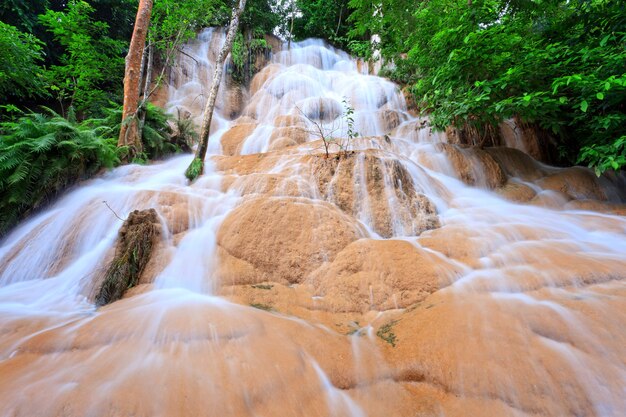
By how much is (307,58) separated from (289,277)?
18079 millimetres

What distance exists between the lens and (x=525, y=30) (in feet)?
20.3

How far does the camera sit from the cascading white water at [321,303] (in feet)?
5.14

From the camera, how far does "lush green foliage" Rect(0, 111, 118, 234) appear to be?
15.0 feet

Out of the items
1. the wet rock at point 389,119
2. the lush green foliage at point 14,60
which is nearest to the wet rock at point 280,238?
the wet rock at point 389,119

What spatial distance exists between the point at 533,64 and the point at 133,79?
916cm

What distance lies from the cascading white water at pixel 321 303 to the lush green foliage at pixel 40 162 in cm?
30

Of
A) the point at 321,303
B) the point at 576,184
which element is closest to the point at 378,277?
the point at 321,303

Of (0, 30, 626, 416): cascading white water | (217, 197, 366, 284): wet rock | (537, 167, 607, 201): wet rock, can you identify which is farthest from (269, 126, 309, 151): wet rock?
(537, 167, 607, 201): wet rock

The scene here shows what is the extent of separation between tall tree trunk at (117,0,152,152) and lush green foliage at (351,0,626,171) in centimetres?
567

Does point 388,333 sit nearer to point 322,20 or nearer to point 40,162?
point 40,162

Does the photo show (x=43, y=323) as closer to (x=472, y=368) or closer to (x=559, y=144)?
(x=472, y=368)

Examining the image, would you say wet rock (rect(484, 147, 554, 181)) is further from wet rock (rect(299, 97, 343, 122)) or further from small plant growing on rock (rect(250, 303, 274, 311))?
small plant growing on rock (rect(250, 303, 274, 311))

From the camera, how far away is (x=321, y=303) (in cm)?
288

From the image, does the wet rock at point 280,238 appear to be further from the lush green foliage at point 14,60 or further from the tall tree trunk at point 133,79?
the lush green foliage at point 14,60
